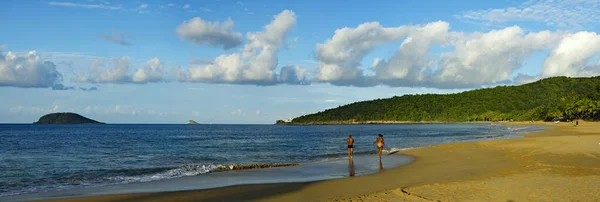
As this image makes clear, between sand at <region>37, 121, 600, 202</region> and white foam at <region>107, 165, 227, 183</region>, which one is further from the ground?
sand at <region>37, 121, 600, 202</region>

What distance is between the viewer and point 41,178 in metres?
23.9

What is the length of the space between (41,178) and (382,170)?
61.4ft

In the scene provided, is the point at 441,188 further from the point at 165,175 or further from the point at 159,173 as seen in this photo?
the point at 159,173

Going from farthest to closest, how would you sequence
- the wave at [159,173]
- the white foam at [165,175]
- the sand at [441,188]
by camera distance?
the wave at [159,173]
the white foam at [165,175]
the sand at [441,188]

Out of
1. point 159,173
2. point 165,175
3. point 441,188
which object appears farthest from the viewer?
point 159,173

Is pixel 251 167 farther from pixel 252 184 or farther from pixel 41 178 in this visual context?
pixel 41 178

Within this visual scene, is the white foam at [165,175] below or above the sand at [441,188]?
below

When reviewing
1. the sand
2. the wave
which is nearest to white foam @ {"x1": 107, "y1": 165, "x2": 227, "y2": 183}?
the wave

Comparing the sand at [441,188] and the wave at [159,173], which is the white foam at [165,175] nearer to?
the wave at [159,173]

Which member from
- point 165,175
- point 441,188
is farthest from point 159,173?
point 441,188

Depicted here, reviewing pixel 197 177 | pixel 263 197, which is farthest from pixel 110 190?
pixel 263 197

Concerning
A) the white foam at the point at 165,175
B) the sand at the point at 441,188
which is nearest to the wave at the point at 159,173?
the white foam at the point at 165,175

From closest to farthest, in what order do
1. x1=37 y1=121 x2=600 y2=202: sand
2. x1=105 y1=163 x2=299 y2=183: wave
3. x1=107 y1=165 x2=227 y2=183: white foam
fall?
x1=37 y1=121 x2=600 y2=202: sand → x1=107 y1=165 x2=227 y2=183: white foam → x1=105 y1=163 x2=299 y2=183: wave

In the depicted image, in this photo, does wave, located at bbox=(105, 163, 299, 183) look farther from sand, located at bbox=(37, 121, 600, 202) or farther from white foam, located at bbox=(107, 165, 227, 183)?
sand, located at bbox=(37, 121, 600, 202)
